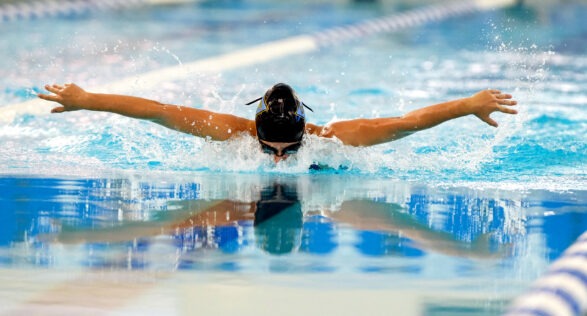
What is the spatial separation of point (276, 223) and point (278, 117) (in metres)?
0.75

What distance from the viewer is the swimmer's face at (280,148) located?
4.04 m

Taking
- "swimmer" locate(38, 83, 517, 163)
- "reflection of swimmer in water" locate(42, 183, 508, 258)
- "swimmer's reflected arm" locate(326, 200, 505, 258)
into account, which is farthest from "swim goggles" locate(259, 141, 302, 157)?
"swimmer's reflected arm" locate(326, 200, 505, 258)

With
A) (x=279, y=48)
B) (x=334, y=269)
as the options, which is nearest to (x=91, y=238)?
(x=334, y=269)

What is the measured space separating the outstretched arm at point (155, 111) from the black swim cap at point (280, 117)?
22cm

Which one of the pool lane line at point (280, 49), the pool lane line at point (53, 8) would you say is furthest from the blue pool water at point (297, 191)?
the pool lane line at point (53, 8)

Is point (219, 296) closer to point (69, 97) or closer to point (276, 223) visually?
point (276, 223)

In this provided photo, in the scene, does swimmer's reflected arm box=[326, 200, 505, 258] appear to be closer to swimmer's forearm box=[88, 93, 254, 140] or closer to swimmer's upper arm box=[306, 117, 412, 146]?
swimmer's upper arm box=[306, 117, 412, 146]

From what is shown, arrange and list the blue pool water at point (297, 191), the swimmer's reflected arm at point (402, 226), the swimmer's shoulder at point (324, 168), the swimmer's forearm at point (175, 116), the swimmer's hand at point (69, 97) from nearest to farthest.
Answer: the blue pool water at point (297, 191)
the swimmer's reflected arm at point (402, 226)
the swimmer's hand at point (69, 97)
the swimmer's forearm at point (175, 116)
the swimmer's shoulder at point (324, 168)

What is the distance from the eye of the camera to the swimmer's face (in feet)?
13.3

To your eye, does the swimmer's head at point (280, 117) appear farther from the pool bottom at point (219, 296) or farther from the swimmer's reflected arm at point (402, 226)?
the pool bottom at point (219, 296)

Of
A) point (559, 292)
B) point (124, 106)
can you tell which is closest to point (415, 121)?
point (124, 106)

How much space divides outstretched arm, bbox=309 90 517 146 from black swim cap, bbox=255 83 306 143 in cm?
24

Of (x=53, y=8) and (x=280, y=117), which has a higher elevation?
(x=53, y=8)

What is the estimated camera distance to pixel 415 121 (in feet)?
13.1
